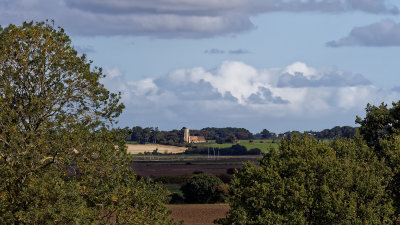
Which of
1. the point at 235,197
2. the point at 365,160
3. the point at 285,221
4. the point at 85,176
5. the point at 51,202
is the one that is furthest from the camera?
the point at 365,160

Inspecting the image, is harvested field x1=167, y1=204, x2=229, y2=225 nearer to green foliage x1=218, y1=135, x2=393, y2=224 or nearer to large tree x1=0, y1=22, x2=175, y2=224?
green foliage x1=218, y1=135, x2=393, y2=224

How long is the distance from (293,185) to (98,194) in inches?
695

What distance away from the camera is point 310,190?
150 ft

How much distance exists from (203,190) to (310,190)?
1946 inches

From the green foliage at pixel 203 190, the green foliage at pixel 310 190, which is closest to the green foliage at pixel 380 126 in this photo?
the green foliage at pixel 310 190

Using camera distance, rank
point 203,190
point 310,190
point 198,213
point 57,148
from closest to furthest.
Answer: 1. point 57,148
2. point 310,190
3. point 198,213
4. point 203,190

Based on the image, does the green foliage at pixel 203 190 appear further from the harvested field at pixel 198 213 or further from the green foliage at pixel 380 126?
the green foliage at pixel 380 126

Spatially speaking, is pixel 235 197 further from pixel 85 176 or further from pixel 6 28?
pixel 6 28

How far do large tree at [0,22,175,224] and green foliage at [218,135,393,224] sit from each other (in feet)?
44.3

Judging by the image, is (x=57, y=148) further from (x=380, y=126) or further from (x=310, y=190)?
(x=380, y=126)

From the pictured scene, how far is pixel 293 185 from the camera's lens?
45.2 meters

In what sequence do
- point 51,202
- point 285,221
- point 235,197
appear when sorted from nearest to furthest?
point 51,202 → point 285,221 → point 235,197

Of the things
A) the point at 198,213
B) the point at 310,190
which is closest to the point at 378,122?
the point at 310,190

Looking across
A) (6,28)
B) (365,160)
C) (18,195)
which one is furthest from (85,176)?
(365,160)
